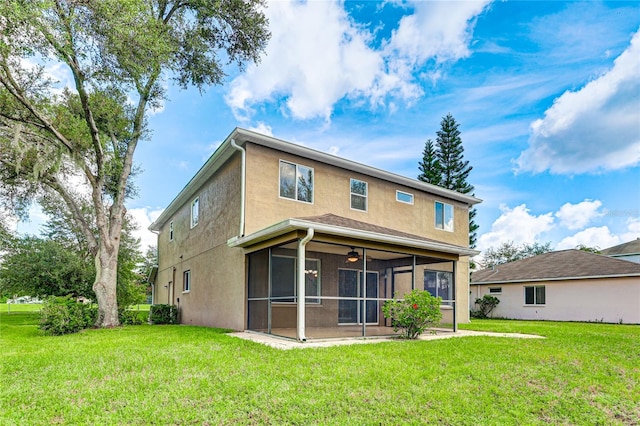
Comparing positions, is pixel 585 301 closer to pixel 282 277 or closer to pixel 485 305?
pixel 485 305

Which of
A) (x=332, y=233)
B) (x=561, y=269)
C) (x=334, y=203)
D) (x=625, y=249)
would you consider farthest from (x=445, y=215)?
(x=625, y=249)

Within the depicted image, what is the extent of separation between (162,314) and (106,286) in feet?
10.7

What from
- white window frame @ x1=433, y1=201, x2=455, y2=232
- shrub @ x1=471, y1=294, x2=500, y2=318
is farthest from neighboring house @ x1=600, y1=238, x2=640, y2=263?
white window frame @ x1=433, y1=201, x2=455, y2=232

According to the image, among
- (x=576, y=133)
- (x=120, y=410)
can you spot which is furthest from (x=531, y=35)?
(x=120, y=410)

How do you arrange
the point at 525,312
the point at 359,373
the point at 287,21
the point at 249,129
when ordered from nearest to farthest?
the point at 359,373 < the point at 249,129 < the point at 287,21 < the point at 525,312

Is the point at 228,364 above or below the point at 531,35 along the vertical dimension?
below

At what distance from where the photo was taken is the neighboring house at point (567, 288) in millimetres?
17094

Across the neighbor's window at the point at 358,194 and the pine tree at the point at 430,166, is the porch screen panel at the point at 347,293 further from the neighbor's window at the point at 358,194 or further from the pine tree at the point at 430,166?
the pine tree at the point at 430,166

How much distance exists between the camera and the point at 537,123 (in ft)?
56.5

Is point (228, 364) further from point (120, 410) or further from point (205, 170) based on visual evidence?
point (205, 170)

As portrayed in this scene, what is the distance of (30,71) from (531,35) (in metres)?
16.6

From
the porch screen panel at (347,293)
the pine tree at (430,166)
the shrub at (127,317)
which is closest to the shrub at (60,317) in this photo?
the shrub at (127,317)

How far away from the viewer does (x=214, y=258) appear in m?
12.4

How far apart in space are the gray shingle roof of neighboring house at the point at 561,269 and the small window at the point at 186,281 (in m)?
16.6
